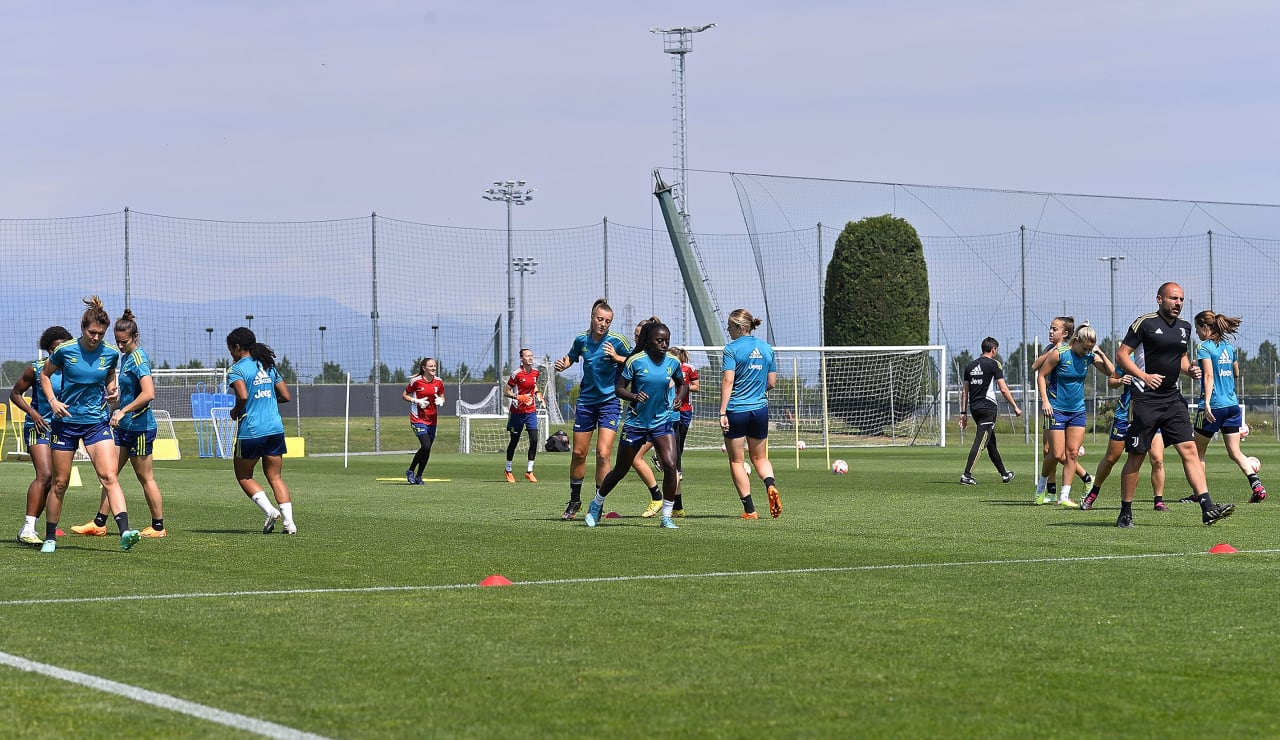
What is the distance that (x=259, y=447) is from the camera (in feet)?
44.3

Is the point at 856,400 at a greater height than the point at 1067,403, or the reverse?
the point at 1067,403

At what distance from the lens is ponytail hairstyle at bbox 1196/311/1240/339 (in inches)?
610

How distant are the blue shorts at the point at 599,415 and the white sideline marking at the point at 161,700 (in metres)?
8.61

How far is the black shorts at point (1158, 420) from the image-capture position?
42.1ft

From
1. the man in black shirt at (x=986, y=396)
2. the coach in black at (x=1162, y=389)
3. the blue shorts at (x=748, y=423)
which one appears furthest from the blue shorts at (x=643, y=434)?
the man in black shirt at (x=986, y=396)

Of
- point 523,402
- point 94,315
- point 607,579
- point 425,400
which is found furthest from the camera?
point 523,402

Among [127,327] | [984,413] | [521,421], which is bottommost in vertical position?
[521,421]

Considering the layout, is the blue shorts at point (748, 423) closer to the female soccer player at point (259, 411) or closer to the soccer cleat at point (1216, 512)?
the soccer cleat at point (1216, 512)

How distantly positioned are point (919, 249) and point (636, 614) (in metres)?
43.8

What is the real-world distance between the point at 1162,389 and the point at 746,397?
3.70 metres

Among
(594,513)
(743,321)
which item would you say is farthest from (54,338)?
(743,321)

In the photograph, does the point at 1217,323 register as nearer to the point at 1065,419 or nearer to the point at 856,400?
the point at 1065,419

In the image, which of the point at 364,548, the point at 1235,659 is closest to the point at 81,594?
the point at 364,548

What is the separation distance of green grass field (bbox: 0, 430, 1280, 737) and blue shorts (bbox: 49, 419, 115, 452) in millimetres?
809
